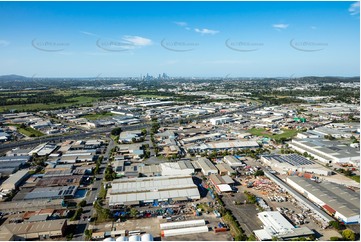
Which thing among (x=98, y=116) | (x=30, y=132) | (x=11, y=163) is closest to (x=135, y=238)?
(x=11, y=163)

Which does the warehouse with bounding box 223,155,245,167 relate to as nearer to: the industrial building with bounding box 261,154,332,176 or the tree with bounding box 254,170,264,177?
the tree with bounding box 254,170,264,177

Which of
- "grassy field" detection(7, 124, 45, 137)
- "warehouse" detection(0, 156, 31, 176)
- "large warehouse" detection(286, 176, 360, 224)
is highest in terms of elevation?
"large warehouse" detection(286, 176, 360, 224)

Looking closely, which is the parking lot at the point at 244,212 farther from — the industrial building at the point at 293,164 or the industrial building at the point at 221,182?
→ the industrial building at the point at 293,164

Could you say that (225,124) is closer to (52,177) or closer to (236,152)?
(236,152)

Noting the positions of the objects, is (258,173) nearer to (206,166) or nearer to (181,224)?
(206,166)

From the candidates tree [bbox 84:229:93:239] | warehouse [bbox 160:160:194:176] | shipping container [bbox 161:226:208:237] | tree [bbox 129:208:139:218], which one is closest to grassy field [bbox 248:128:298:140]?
warehouse [bbox 160:160:194:176]

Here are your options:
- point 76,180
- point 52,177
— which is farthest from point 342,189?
point 52,177
